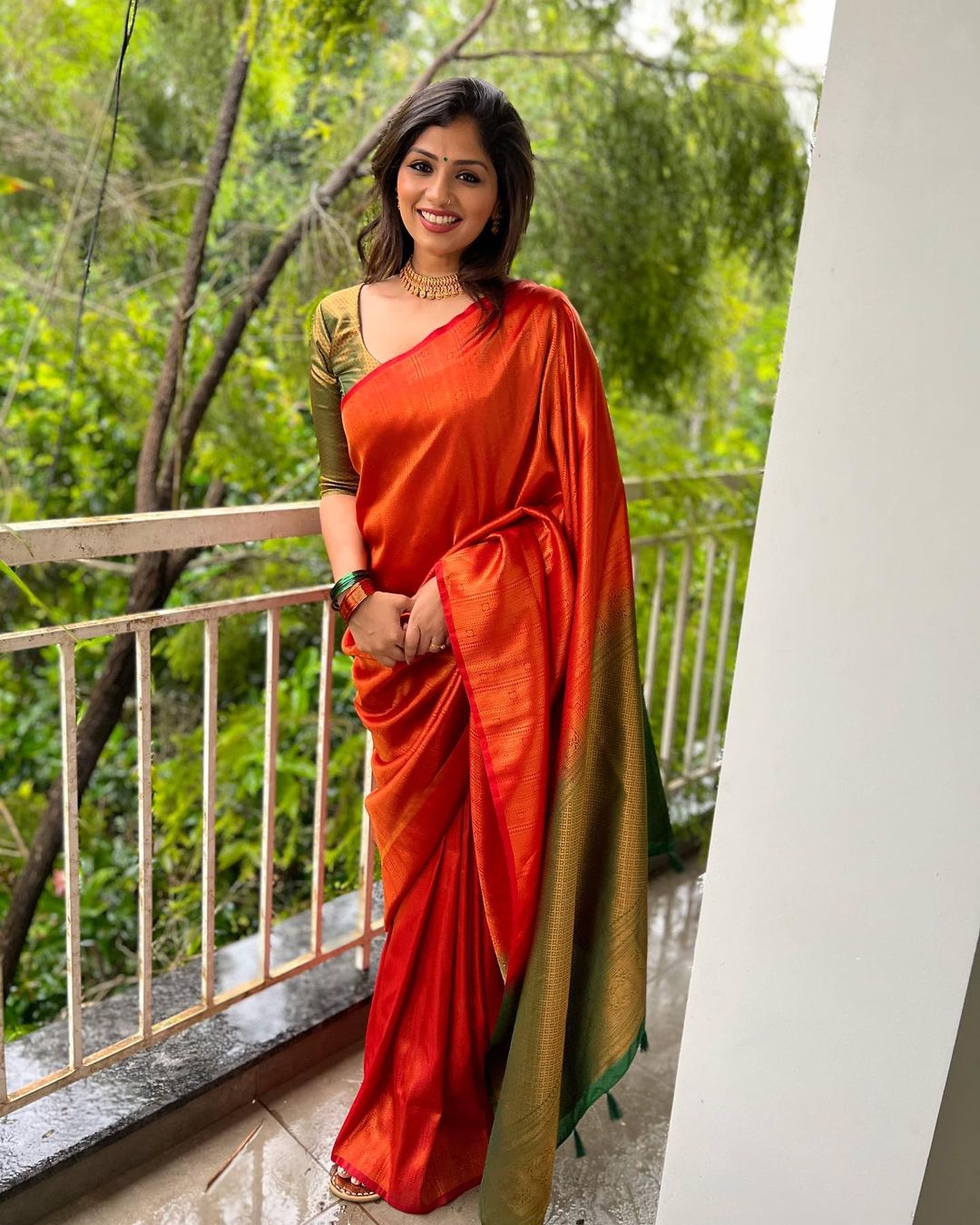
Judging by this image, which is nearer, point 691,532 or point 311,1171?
point 311,1171

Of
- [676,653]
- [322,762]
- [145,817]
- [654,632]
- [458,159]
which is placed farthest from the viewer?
[676,653]

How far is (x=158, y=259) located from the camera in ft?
11.8

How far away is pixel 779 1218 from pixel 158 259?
3500 millimetres

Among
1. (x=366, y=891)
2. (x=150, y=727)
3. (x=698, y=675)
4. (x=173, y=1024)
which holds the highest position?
(x=150, y=727)

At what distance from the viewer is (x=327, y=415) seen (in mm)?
1486

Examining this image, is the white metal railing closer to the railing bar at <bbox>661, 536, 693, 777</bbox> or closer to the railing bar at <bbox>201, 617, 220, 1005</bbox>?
the railing bar at <bbox>201, 617, 220, 1005</bbox>

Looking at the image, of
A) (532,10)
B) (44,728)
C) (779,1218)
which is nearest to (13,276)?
(44,728)

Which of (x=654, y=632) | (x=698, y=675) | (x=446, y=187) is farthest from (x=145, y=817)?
(x=698, y=675)

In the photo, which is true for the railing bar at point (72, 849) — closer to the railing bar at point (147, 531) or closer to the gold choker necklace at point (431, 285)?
the railing bar at point (147, 531)

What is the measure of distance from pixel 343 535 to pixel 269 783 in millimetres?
519

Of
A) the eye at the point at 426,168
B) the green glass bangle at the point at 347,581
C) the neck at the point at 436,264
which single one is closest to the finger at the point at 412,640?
the green glass bangle at the point at 347,581

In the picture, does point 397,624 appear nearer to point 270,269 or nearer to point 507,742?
point 507,742

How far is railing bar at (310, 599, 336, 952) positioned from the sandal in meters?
0.42

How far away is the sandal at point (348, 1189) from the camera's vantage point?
153cm
